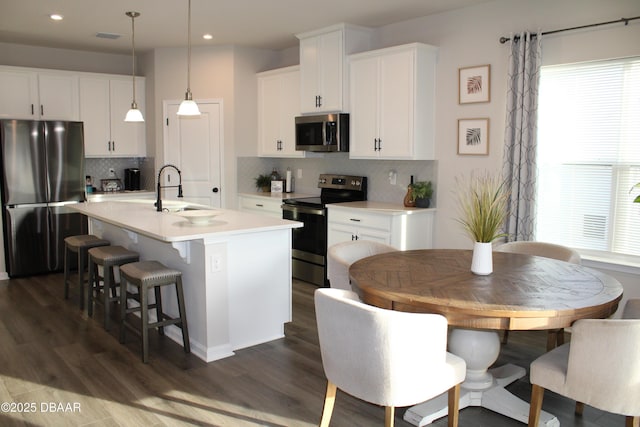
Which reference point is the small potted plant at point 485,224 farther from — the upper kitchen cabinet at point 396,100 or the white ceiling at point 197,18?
the white ceiling at point 197,18

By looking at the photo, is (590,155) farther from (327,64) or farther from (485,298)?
(327,64)

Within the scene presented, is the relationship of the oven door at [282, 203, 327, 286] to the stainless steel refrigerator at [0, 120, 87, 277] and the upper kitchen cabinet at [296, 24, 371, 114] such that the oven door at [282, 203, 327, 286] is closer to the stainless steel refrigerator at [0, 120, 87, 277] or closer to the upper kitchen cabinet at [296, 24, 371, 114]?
the upper kitchen cabinet at [296, 24, 371, 114]

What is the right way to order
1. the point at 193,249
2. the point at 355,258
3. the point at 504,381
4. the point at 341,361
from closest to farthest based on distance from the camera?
1. the point at 341,361
2. the point at 504,381
3. the point at 355,258
4. the point at 193,249

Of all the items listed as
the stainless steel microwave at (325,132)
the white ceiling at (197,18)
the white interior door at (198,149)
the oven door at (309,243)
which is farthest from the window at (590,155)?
the white interior door at (198,149)

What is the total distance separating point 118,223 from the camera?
398 centimetres

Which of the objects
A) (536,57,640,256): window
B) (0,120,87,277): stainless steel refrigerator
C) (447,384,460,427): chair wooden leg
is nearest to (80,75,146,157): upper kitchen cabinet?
(0,120,87,277): stainless steel refrigerator

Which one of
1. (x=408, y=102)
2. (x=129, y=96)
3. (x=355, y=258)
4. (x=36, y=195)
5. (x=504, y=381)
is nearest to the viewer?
(x=504, y=381)

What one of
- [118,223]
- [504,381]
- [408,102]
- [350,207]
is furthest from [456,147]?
[118,223]

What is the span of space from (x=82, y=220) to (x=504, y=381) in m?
5.00

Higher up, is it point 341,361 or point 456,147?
point 456,147

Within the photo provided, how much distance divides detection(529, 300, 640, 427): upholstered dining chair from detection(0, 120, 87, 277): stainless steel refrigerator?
548 centimetres

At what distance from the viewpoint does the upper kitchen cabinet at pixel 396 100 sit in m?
4.86

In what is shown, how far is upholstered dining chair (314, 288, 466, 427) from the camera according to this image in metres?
2.18

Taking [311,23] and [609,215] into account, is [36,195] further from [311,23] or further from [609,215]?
[609,215]
